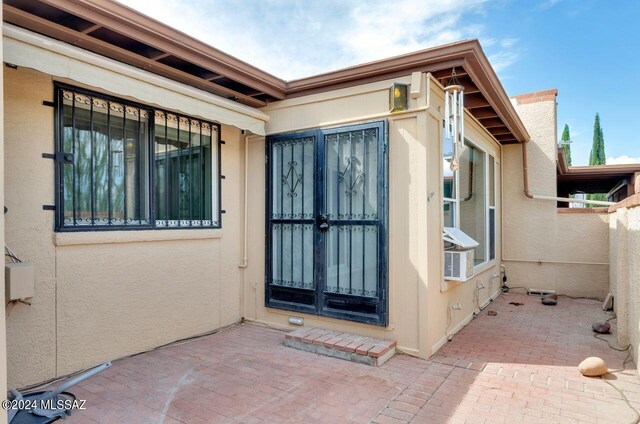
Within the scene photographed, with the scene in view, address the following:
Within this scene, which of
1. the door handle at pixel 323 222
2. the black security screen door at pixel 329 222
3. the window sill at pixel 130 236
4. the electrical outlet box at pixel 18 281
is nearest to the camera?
the electrical outlet box at pixel 18 281

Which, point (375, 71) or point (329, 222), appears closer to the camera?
point (375, 71)

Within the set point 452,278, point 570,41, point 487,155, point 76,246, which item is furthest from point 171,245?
point 570,41

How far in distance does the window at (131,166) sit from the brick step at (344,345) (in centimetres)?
199

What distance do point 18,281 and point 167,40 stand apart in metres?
2.63

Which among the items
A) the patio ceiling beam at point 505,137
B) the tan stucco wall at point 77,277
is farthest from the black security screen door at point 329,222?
the patio ceiling beam at point 505,137

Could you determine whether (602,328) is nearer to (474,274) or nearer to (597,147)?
(474,274)

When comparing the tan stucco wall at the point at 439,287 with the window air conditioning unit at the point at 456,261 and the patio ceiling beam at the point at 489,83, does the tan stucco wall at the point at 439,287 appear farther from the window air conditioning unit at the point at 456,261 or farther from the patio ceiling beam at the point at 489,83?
the patio ceiling beam at the point at 489,83

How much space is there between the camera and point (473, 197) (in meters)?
6.97

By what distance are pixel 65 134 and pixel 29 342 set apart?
201 cm

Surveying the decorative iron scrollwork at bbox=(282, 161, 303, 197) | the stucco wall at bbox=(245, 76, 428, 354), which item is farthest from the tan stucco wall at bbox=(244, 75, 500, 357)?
the decorative iron scrollwork at bbox=(282, 161, 303, 197)

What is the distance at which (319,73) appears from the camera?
194 inches

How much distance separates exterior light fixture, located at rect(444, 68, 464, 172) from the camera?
4390mm

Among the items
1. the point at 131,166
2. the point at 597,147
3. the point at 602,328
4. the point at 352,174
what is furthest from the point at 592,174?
the point at 597,147

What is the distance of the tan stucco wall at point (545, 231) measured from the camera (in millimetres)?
7984
